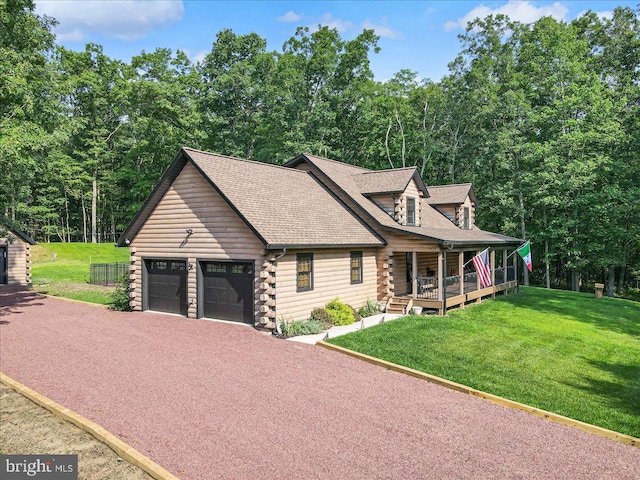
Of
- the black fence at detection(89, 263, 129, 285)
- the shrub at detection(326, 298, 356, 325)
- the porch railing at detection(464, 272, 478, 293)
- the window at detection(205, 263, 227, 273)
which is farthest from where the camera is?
the black fence at detection(89, 263, 129, 285)

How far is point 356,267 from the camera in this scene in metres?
18.1

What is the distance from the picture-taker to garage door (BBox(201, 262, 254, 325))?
1491 centimetres

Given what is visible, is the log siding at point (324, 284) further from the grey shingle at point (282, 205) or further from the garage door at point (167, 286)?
the garage door at point (167, 286)

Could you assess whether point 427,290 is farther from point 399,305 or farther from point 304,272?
point 304,272

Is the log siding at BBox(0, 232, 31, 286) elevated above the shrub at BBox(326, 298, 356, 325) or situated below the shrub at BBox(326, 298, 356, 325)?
above

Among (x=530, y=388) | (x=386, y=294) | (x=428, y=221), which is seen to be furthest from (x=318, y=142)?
(x=530, y=388)

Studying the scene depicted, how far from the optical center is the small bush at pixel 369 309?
17720 millimetres

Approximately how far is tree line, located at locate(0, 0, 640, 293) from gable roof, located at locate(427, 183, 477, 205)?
8.44 metres

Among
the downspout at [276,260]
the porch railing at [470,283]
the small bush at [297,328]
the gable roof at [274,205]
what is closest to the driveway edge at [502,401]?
the small bush at [297,328]

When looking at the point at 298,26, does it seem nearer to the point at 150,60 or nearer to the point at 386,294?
the point at 150,60

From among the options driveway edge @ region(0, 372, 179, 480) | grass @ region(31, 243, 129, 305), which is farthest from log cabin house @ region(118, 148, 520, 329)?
driveway edge @ region(0, 372, 179, 480)

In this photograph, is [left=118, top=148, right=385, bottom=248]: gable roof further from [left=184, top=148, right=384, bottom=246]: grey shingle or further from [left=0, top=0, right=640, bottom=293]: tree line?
[left=0, top=0, right=640, bottom=293]: tree line

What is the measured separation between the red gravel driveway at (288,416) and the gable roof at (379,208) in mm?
8506

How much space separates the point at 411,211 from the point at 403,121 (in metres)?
25.6
